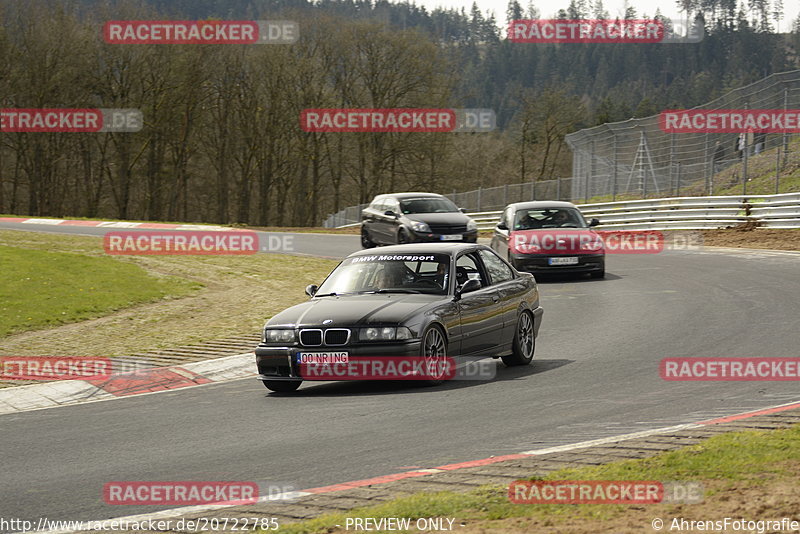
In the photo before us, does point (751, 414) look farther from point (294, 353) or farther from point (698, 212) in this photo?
point (698, 212)

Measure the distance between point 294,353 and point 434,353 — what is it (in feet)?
4.58

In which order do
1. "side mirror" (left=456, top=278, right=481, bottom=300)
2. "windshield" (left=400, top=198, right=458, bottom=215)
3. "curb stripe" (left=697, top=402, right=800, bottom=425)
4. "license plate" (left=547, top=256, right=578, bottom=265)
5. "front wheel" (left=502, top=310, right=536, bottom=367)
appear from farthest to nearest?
"windshield" (left=400, top=198, right=458, bottom=215) < "license plate" (left=547, top=256, right=578, bottom=265) < "front wheel" (left=502, top=310, right=536, bottom=367) < "side mirror" (left=456, top=278, right=481, bottom=300) < "curb stripe" (left=697, top=402, right=800, bottom=425)

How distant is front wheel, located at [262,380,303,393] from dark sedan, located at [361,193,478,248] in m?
15.3

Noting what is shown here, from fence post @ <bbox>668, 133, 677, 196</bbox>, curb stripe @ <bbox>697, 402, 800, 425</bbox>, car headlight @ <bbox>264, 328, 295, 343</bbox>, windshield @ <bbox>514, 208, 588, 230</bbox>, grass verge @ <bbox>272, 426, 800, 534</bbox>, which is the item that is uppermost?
fence post @ <bbox>668, 133, 677, 196</bbox>

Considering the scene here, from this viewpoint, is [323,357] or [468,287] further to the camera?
[468,287]

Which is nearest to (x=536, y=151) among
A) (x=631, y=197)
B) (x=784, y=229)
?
(x=631, y=197)

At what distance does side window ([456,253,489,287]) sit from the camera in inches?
457

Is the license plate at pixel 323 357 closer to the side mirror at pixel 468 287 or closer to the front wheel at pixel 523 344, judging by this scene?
the side mirror at pixel 468 287

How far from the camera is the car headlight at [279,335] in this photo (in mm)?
10500

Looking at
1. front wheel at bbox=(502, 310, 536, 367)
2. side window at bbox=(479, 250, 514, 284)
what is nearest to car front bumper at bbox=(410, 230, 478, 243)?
side window at bbox=(479, 250, 514, 284)

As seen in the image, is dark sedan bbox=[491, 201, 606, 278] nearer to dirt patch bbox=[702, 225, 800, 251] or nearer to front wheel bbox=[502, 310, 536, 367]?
dirt patch bbox=[702, 225, 800, 251]

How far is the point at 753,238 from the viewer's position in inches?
1151

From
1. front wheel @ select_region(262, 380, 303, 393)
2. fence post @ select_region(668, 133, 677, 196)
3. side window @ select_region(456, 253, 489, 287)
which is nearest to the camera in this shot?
front wheel @ select_region(262, 380, 303, 393)

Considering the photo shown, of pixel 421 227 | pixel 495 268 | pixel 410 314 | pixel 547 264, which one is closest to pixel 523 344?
pixel 495 268
